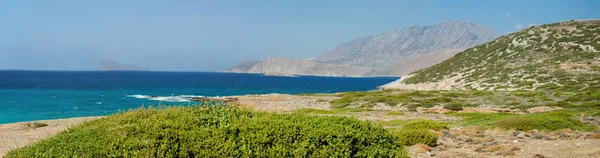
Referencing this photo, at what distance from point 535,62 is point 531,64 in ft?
5.39

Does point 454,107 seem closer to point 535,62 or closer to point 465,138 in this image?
point 465,138

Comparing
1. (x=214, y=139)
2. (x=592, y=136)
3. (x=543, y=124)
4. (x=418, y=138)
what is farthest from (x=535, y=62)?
(x=214, y=139)

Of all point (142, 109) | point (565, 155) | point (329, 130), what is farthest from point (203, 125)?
point (565, 155)

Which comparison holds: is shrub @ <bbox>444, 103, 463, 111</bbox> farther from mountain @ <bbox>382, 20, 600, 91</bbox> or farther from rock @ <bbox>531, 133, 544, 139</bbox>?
mountain @ <bbox>382, 20, 600, 91</bbox>

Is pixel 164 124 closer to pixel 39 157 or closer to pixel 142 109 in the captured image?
pixel 142 109

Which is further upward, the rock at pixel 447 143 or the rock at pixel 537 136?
the rock at pixel 537 136

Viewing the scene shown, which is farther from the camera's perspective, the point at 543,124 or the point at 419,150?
the point at 543,124

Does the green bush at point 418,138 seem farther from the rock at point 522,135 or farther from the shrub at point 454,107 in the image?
the shrub at point 454,107

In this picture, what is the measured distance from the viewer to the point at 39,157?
8.81m

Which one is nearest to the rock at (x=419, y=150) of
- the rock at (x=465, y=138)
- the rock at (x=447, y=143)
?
the rock at (x=447, y=143)

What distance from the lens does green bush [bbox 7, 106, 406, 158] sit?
8938 millimetres

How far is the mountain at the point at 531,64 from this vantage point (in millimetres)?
82262

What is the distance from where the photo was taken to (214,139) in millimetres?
9219

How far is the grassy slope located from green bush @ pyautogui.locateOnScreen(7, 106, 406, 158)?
2871 inches
